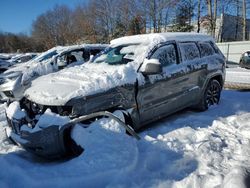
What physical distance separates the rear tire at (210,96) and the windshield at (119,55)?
209 centimetres

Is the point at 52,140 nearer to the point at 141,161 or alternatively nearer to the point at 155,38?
the point at 141,161

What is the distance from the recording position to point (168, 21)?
38188 millimetres

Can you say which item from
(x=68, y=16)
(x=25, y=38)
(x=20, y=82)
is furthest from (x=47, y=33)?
(x=20, y=82)

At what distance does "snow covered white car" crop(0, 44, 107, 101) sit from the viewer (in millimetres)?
8250

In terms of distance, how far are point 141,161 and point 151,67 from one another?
1.67 meters

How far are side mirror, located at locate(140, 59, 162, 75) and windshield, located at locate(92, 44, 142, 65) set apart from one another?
1.32 feet

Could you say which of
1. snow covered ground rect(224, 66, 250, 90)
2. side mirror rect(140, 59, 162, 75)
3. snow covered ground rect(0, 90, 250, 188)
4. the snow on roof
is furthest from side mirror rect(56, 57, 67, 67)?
snow covered ground rect(224, 66, 250, 90)

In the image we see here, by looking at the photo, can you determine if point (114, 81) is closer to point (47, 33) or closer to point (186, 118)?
point (186, 118)

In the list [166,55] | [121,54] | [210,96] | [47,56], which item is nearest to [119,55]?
[121,54]

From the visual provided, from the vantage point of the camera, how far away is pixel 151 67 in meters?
5.28

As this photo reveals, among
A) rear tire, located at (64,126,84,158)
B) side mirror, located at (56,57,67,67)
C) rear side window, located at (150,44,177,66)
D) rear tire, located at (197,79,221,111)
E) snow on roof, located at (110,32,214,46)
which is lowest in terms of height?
rear tire, located at (197,79,221,111)

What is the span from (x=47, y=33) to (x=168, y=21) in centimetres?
3633

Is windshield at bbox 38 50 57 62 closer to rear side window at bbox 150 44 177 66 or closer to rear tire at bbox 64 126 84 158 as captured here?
rear side window at bbox 150 44 177 66

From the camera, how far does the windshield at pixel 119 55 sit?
19.0 ft
